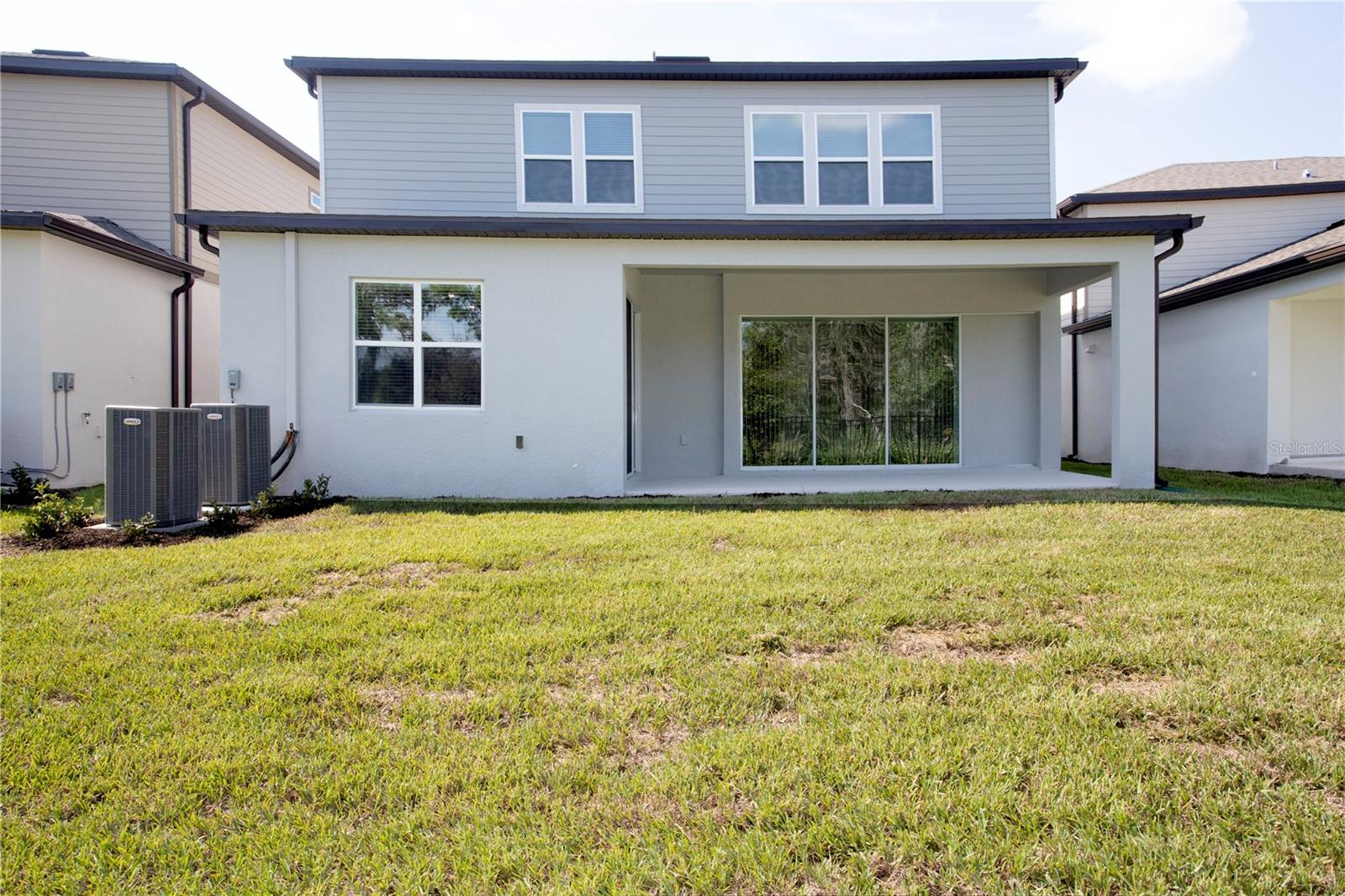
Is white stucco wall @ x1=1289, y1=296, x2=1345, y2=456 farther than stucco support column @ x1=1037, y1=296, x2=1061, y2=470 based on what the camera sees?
Yes

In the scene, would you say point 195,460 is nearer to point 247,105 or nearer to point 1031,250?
point 1031,250

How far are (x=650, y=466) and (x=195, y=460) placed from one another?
20.6ft

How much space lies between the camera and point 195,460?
23.1 feet

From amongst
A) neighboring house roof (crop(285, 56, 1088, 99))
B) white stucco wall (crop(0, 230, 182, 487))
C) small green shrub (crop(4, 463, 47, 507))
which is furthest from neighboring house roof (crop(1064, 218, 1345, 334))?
white stucco wall (crop(0, 230, 182, 487))

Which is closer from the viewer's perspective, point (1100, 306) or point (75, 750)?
point (75, 750)

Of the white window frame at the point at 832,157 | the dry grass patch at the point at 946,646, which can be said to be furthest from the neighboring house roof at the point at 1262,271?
the dry grass patch at the point at 946,646

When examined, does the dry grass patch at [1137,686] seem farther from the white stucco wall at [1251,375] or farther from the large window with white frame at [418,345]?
the white stucco wall at [1251,375]

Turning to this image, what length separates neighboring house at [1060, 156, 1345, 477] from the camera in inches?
427

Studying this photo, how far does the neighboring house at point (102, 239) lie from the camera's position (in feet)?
32.0

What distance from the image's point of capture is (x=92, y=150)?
12.9 meters

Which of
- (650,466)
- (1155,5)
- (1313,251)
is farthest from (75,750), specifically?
(1313,251)

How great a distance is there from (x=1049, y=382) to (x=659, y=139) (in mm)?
7212

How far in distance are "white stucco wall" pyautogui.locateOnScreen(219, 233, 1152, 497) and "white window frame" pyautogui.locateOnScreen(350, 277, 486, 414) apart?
4 centimetres

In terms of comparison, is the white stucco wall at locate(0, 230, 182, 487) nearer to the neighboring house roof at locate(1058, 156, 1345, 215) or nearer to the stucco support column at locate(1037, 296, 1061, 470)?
the stucco support column at locate(1037, 296, 1061, 470)
